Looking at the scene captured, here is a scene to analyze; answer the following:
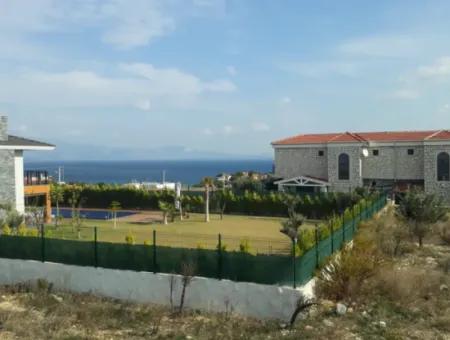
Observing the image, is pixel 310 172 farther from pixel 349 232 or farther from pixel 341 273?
pixel 341 273

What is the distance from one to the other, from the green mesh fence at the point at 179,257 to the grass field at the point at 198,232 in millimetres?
4224

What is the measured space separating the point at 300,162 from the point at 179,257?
93.4 ft

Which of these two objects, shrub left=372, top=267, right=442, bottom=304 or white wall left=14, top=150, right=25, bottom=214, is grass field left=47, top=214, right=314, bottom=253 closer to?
white wall left=14, top=150, right=25, bottom=214

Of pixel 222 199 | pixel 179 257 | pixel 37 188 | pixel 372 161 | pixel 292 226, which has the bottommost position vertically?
pixel 179 257

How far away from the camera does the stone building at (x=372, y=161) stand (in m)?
35.8

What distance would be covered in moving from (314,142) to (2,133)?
75.5 ft

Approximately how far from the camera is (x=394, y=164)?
38219mm

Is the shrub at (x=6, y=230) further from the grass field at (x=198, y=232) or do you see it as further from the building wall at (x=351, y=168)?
the building wall at (x=351, y=168)

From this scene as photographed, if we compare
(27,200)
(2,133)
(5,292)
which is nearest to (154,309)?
(5,292)

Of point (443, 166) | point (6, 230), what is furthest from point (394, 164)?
point (6, 230)

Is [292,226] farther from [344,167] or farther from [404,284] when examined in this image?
[344,167]

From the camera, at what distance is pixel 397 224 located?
22969 mm

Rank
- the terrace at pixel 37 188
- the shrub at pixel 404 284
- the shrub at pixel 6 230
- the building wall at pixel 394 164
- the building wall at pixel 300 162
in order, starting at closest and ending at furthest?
1. the shrub at pixel 404 284
2. the shrub at pixel 6 230
3. the terrace at pixel 37 188
4. the building wall at pixel 394 164
5. the building wall at pixel 300 162

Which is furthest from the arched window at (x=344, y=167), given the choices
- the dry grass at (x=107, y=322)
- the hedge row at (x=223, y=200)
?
the dry grass at (x=107, y=322)
